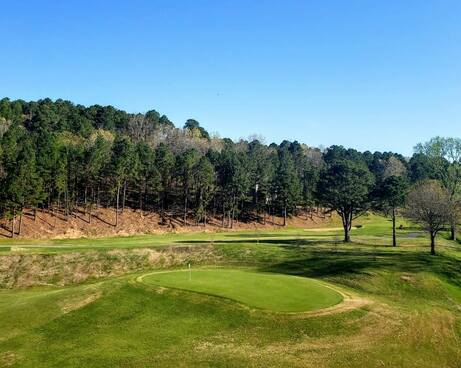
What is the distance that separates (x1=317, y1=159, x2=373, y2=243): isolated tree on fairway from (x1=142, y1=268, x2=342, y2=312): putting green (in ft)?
127

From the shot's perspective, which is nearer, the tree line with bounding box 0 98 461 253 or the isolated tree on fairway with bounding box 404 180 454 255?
the isolated tree on fairway with bounding box 404 180 454 255

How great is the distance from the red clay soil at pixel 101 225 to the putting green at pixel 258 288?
48.0 meters

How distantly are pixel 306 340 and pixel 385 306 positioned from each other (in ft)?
31.5

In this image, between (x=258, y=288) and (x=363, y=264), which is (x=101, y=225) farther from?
(x=258, y=288)

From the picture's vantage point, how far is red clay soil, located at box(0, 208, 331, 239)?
84.0 meters

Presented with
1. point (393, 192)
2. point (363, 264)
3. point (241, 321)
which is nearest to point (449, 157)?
point (393, 192)

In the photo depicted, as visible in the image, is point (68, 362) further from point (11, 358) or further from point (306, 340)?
point (306, 340)

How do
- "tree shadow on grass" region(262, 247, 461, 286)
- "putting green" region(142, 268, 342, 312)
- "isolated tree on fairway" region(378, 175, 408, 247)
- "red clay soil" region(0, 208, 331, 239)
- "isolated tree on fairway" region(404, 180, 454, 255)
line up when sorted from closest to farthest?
"putting green" region(142, 268, 342, 312) → "tree shadow on grass" region(262, 247, 461, 286) → "isolated tree on fairway" region(404, 180, 454, 255) → "isolated tree on fairway" region(378, 175, 408, 247) → "red clay soil" region(0, 208, 331, 239)

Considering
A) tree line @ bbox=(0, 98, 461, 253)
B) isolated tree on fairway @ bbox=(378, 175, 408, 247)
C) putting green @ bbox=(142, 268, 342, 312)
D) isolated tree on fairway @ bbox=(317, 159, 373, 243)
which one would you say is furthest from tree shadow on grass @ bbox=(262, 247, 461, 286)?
isolated tree on fairway @ bbox=(378, 175, 408, 247)

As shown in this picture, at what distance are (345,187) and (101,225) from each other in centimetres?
4820

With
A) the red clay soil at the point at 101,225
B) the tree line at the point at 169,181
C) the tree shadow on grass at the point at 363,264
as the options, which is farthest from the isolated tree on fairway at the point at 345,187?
the red clay soil at the point at 101,225

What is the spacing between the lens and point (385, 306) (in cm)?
3531

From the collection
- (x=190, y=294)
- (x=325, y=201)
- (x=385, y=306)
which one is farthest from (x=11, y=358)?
(x=325, y=201)

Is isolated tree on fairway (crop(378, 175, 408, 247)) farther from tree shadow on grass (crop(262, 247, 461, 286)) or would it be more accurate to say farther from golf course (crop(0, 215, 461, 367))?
golf course (crop(0, 215, 461, 367))
